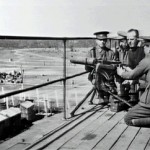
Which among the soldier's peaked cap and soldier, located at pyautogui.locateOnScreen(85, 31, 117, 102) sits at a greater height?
the soldier's peaked cap

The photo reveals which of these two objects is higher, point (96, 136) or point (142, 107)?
point (142, 107)

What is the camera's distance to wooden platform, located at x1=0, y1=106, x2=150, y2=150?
3.66 m

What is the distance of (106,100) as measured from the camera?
607cm

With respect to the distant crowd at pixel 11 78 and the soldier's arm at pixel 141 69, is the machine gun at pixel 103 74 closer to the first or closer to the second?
the soldier's arm at pixel 141 69

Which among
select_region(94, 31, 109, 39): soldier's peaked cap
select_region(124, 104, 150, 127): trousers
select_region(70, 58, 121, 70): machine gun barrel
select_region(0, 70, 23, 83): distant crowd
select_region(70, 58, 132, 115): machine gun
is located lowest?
select_region(0, 70, 23, 83): distant crowd

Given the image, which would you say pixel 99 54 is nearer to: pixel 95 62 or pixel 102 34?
pixel 102 34

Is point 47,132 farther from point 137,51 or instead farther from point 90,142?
point 137,51

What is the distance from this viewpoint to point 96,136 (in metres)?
4.05

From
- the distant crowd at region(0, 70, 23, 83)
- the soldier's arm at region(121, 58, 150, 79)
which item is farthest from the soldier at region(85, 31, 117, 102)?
the distant crowd at region(0, 70, 23, 83)

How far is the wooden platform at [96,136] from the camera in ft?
12.0

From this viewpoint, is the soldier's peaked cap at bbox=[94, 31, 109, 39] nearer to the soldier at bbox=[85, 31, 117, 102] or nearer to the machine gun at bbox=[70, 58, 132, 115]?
the soldier at bbox=[85, 31, 117, 102]

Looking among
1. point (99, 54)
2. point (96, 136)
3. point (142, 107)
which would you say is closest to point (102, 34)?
point (99, 54)

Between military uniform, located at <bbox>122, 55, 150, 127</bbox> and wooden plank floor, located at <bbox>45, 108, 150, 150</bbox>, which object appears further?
wooden plank floor, located at <bbox>45, 108, 150, 150</bbox>

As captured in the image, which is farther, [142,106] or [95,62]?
[95,62]
